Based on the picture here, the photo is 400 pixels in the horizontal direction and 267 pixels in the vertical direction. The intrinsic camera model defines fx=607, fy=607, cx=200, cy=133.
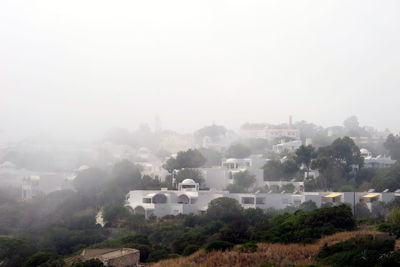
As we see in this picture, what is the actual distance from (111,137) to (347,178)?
30461mm

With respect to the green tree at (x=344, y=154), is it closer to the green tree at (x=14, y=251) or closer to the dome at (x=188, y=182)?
the dome at (x=188, y=182)

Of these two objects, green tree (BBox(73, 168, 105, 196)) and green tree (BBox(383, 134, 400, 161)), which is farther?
green tree (BBox(383, 134, 400, 161))

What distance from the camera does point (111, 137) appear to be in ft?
187

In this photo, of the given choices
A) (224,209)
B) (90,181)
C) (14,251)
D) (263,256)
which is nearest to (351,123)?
(90,181)

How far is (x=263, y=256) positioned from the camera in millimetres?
13281

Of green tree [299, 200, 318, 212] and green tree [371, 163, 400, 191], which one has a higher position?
green tree [371, 163, 400, 191]

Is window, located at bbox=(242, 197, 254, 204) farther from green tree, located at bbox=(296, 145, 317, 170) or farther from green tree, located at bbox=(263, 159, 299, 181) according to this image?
green tree, located at bbox=(296, 145, 317, 170)

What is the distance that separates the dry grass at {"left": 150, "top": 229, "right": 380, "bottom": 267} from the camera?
12.9 metres

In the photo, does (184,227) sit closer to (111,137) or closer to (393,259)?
(393,259)

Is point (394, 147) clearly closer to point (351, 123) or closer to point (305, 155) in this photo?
point (305, 155)

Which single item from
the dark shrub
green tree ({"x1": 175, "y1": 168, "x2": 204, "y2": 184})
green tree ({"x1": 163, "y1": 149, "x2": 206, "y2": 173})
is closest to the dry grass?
the dark shrub

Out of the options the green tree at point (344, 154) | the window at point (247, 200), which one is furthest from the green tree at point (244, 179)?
the green tree at point (344, 154)

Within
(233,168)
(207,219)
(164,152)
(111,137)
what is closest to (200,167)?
(233,168)

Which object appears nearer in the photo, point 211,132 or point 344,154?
point 344,154
